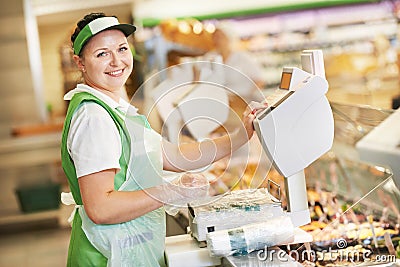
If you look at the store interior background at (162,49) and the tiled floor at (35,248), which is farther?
the store interior background at (162,49)

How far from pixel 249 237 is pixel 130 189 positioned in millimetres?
441

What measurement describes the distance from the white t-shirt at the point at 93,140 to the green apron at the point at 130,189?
0.04m

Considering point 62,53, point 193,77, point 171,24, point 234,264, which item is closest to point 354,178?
point 193,77

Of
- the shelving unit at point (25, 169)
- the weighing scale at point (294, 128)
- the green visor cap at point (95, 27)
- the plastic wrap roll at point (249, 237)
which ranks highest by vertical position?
the green visor cap at point (95, 27)

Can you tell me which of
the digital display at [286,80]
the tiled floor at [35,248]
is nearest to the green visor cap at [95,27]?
the digital display at [286,80]

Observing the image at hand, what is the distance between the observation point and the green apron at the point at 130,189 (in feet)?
8.14

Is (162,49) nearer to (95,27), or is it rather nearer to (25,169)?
(25,169)

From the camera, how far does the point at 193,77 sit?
438cm

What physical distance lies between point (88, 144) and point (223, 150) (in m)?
0.57

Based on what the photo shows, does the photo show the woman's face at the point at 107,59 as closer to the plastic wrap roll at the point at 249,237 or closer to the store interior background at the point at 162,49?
the plastic wrap roll at the point at 249,237

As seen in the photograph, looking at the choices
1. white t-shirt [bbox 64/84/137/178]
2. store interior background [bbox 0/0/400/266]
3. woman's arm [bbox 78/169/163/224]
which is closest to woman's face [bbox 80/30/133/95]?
white t-shirt [bbox 64/84/137/178]

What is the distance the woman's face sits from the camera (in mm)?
2500

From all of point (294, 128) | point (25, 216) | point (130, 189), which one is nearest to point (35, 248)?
point (25, 216)

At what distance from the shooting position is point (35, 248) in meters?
7.49
